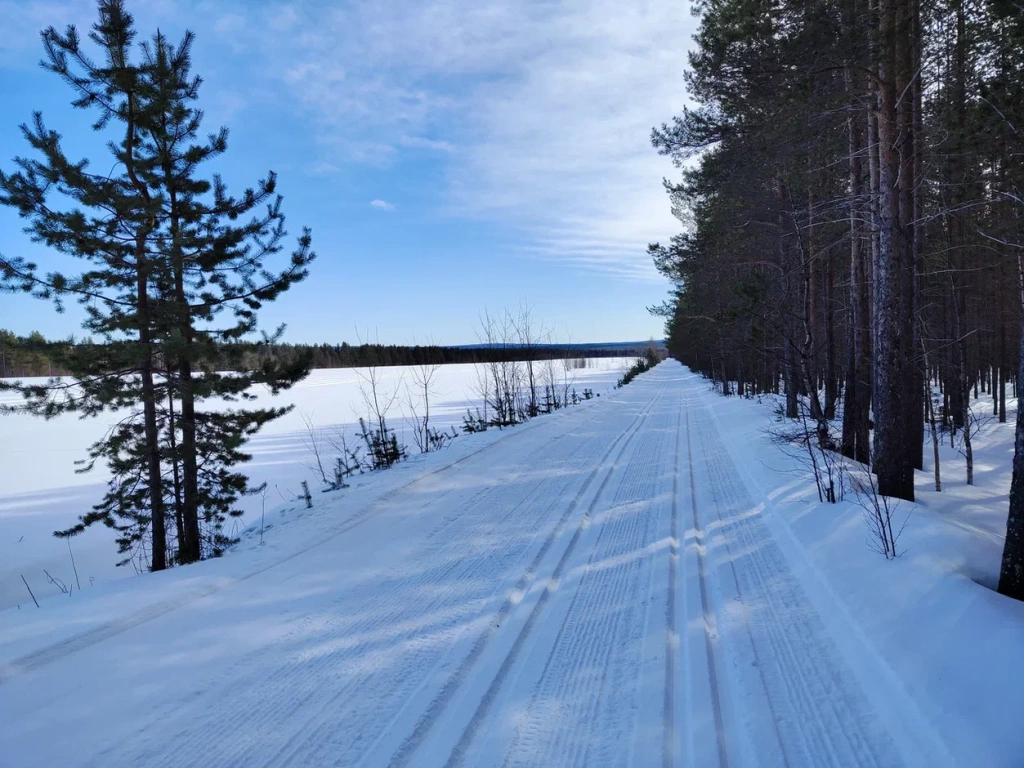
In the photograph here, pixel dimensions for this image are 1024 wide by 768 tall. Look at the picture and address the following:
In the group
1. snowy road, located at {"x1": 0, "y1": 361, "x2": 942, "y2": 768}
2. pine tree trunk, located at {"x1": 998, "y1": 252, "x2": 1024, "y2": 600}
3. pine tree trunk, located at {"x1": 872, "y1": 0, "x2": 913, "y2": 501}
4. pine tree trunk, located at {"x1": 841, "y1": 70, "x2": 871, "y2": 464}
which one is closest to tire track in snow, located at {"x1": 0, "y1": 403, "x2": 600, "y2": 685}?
snowy road, located at {"x1": 0, "y1": 361, "x2": 942, "y2": 768}

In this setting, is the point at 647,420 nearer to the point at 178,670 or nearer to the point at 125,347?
the point at 125,347

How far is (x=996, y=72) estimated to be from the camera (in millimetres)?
6027

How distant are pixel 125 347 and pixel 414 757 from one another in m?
6.58

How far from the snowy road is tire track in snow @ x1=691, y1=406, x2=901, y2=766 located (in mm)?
12

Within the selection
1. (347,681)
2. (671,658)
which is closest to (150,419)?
(347,681)

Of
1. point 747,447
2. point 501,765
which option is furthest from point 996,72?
point 501,765

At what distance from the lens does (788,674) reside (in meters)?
2.93

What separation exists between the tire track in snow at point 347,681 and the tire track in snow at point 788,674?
5.66 ft

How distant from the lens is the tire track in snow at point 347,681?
97.4 inches

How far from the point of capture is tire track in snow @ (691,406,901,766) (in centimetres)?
239

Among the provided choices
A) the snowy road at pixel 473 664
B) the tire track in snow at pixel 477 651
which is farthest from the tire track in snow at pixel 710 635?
the tire track in snow at pixel 477 651

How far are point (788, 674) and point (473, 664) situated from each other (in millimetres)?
1799

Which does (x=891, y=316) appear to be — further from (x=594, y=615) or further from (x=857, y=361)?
(x=594, y=615)

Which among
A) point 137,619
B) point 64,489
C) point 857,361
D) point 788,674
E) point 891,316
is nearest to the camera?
point 788,674
